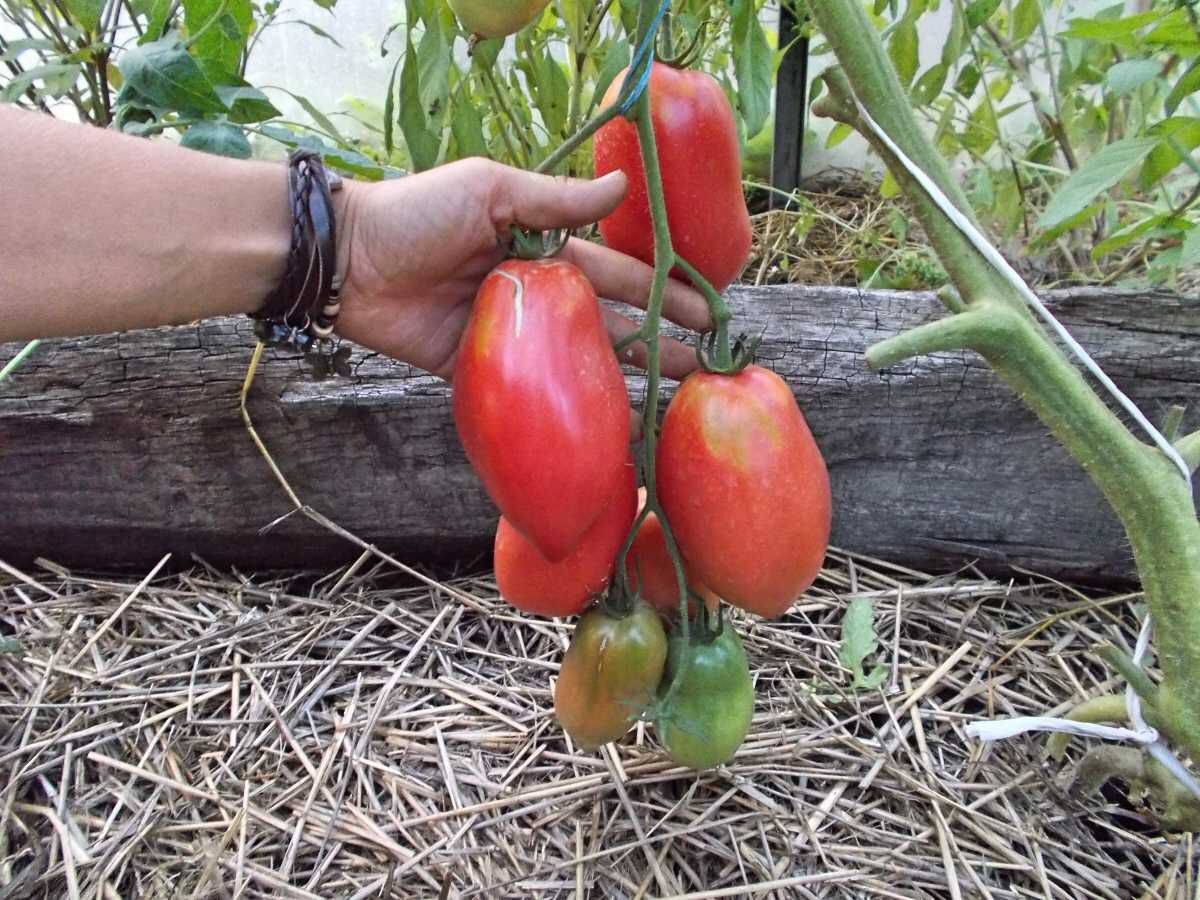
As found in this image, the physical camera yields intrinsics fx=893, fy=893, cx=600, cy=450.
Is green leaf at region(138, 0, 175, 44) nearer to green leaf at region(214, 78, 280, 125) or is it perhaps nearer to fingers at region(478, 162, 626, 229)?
green leaf at region(214, 78, 280, 125)

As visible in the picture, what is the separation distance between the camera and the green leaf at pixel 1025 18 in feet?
3.81

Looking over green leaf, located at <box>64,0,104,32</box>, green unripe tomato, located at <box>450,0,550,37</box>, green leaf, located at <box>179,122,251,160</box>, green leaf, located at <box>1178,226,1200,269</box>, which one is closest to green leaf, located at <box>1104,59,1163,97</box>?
green leaf, located at <box>1178,226,1200,269</box>

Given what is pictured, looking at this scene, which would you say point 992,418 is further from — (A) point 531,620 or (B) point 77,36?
(B) point 77,36

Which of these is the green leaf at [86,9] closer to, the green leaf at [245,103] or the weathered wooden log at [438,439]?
the green leaf at [245,103]

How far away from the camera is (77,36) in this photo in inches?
44.6

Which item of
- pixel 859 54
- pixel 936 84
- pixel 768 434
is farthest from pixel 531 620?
pixel 936 84

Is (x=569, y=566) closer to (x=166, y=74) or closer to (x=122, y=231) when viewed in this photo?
(x=122, y=231)

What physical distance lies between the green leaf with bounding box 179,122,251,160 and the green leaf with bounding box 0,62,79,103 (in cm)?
13

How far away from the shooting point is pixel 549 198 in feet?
2.00

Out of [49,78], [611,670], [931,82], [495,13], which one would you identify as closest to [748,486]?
[611,670]

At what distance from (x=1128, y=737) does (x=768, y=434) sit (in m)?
0.34

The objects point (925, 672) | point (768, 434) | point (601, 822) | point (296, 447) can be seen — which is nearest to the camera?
point (768, 434)

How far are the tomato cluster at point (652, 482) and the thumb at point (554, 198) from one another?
0.04 m

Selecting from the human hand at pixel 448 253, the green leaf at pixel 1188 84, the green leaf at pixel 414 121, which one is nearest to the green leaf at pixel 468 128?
the green leaf at pixel 414 121
